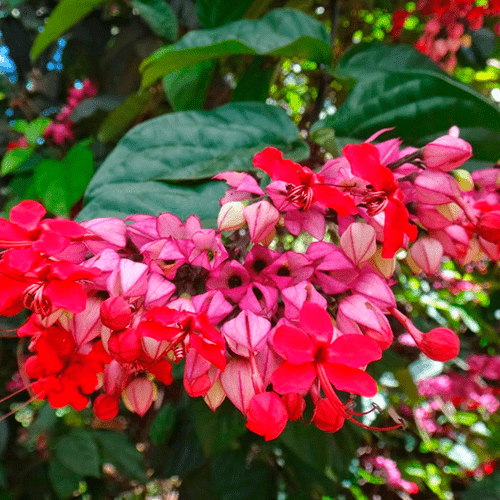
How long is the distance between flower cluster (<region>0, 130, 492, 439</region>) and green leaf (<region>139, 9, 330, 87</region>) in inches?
8.0

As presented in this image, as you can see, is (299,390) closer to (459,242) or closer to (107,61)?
(459,242)

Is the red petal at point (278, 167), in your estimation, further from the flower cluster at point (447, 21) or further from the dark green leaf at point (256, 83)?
the flower cluster at point (447, 21)

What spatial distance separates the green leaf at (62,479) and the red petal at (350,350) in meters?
1.03

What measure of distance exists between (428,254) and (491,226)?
5cm

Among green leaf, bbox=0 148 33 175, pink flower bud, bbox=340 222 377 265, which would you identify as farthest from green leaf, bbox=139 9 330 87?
green leaf, bbox=0 148 33 175

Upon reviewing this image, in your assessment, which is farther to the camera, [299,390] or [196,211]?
[196,211]

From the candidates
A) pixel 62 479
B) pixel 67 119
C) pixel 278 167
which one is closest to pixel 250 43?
pixel 278 167

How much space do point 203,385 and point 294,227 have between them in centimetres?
12

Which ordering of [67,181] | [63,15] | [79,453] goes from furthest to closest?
[79,453]
[67,181]
[63,15]

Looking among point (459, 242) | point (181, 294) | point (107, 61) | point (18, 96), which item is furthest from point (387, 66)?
point (18, 96)

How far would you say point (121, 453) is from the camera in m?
1.15

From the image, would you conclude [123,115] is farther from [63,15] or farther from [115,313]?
[115,313]

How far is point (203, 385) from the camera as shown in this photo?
0.28 m

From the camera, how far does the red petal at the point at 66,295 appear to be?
26cm
